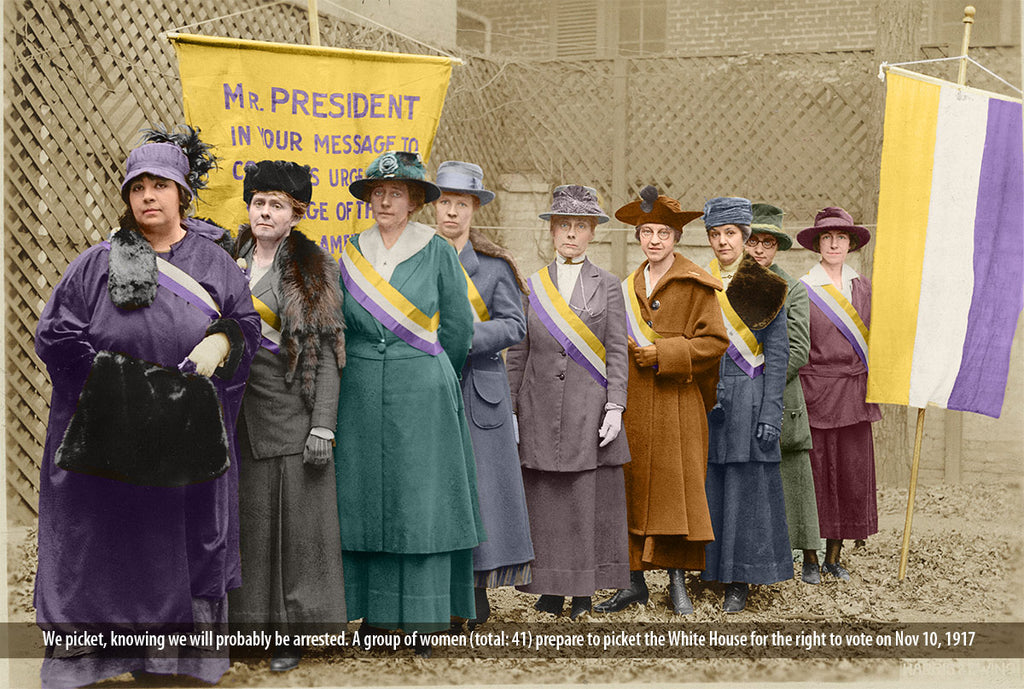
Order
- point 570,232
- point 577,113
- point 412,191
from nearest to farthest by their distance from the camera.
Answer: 1. point 412,191
2. point 570,232
3. point 577,113

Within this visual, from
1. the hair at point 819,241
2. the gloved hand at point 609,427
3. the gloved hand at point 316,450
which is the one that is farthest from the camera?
the hair at point 819,241

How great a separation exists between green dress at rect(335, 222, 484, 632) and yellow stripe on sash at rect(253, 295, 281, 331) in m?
0.28

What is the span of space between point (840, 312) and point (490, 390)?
95.7 inches

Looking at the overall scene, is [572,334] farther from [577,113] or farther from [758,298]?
[577,113]

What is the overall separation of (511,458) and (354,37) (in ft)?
18.1

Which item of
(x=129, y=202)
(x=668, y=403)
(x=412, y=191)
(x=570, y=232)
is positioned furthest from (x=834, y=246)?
(x=129, y=202)

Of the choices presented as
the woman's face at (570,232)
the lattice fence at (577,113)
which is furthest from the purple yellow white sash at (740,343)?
the lattice fence at (577,113)

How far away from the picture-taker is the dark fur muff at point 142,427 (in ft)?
12.9

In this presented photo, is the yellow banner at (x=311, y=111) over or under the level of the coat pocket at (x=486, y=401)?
over

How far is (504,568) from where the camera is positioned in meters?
4.99

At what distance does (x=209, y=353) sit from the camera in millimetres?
4035

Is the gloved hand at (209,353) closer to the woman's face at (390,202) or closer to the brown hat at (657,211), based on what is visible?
the woman's face at (390,202)

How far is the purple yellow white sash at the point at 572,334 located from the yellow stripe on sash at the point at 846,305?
1.81 meters

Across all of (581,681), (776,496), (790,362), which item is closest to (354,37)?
(790,362)
